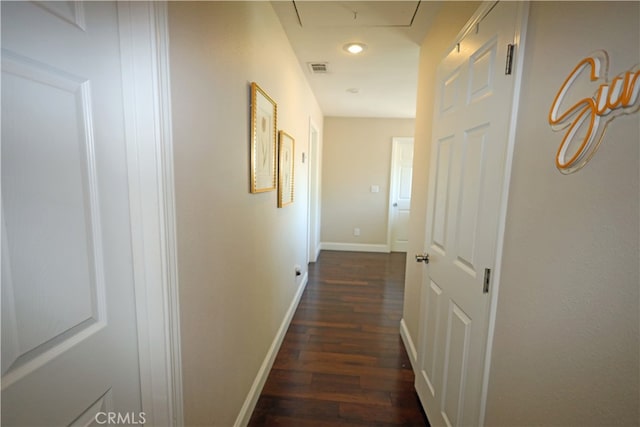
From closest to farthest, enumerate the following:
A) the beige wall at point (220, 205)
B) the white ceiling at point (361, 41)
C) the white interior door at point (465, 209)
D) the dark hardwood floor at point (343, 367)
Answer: the beige wall at point (220, 205) → the white interior door at point (465, 209) → the dark hardwood floor at point (343, 367) → the white ceiling at point (361, 41)

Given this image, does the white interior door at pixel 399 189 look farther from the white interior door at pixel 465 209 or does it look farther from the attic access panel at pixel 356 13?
the white interior door at pixel 465 209

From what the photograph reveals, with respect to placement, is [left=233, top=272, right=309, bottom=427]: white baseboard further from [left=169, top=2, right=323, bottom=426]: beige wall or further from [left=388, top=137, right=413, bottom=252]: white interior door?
[left=388, top=137, right=413, bottom=252]: white interior door

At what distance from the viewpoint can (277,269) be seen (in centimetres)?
214

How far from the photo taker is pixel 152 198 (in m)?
0.75

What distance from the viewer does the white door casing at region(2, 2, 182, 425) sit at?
500mm

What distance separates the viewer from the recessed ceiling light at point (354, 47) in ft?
7.25

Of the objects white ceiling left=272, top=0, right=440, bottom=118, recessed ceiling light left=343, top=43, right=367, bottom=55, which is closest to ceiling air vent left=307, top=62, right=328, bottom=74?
white ceiling left=272, top=0, right=440, bottom=118

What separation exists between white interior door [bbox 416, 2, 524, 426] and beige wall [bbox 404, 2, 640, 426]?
82 mm

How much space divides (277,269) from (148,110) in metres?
1.59

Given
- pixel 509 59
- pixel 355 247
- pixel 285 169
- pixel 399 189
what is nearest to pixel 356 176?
pixel 399 189

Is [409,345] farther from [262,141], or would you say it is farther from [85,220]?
[85,220]

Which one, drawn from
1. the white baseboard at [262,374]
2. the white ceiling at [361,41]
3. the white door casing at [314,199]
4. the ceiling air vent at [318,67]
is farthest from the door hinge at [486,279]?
the white door casing at [314,199]

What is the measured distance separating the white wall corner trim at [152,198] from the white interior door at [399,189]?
4.56 metres

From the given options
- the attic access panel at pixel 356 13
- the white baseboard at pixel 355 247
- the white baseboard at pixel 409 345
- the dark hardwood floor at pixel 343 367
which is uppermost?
the attic access panel at pixel 356 13
